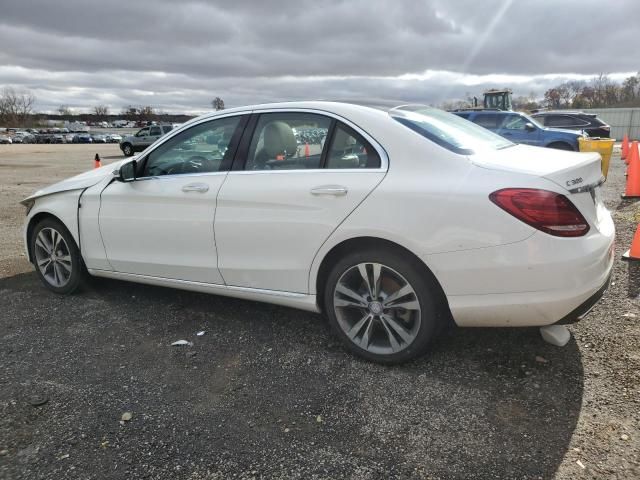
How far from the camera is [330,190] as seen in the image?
3.23m

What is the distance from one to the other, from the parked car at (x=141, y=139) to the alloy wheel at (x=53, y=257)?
31067 millimetres

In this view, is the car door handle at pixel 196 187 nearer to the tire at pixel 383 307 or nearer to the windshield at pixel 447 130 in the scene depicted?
the tire at pixel 383 307

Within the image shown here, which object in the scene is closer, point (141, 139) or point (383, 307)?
point (383, 307)

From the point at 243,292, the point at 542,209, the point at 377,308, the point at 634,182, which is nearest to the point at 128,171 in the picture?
the point at 243,292

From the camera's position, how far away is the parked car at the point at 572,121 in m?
19.1

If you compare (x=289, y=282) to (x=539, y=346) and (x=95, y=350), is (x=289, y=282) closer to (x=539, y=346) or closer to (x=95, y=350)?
(x=95, y=350)

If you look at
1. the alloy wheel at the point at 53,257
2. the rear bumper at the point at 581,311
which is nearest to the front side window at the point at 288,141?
the rear bumper at the point at 581,311

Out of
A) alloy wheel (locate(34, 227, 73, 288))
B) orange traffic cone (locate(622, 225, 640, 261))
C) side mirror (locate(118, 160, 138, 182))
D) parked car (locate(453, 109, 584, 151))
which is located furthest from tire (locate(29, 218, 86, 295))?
parked car (locate(453, 109, 584, 151))

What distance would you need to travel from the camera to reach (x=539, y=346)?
3.46m

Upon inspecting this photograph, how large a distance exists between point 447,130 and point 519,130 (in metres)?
12.4

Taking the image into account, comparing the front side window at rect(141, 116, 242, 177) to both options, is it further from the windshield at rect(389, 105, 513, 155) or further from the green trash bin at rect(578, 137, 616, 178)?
the green trash bin at rect(578, 137, 616, 178)

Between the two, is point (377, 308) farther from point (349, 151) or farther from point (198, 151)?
point (198, 151)

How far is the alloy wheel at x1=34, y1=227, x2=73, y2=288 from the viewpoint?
477 cm

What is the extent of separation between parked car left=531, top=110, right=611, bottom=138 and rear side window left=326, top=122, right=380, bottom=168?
703 inches
